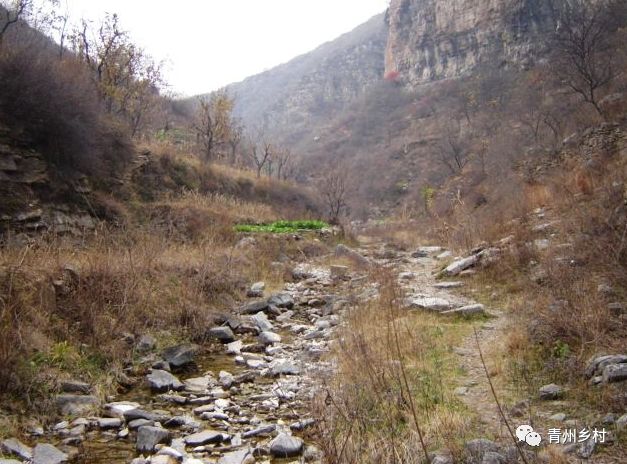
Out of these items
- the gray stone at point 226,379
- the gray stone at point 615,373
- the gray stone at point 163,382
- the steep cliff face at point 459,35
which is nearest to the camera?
the gray stone at point 615,373

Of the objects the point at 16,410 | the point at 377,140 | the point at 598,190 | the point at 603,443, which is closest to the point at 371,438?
the point at 603,443

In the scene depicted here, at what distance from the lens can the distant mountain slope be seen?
264ft

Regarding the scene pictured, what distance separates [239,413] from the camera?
3848 millimetres

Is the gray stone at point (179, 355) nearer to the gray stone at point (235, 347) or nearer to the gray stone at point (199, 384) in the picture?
the gray stone at point (199, 384)

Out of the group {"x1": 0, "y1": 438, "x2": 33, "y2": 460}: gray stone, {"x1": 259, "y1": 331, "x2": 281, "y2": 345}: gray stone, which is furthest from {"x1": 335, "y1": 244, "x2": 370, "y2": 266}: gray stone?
{"x1": 0, "y1": 438, "x2": 33, "y2": 460}: gray stone

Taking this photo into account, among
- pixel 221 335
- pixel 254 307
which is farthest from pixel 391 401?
pixel 254 307

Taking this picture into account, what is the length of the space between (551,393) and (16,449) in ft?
12.0

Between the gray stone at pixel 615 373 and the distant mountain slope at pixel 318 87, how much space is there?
69799 millimetres

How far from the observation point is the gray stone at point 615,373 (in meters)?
3.04

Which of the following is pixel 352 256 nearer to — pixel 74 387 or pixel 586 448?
pixel 74 387

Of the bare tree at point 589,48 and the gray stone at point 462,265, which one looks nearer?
the gray stone at point 462,265

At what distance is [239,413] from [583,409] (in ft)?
8.40

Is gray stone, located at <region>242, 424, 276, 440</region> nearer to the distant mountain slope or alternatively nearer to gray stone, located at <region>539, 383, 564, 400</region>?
A: gray stone, located at <region>539, 383, 564, 400</region>

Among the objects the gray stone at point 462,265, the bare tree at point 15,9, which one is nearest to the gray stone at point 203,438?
the gray stone at point 462,265
